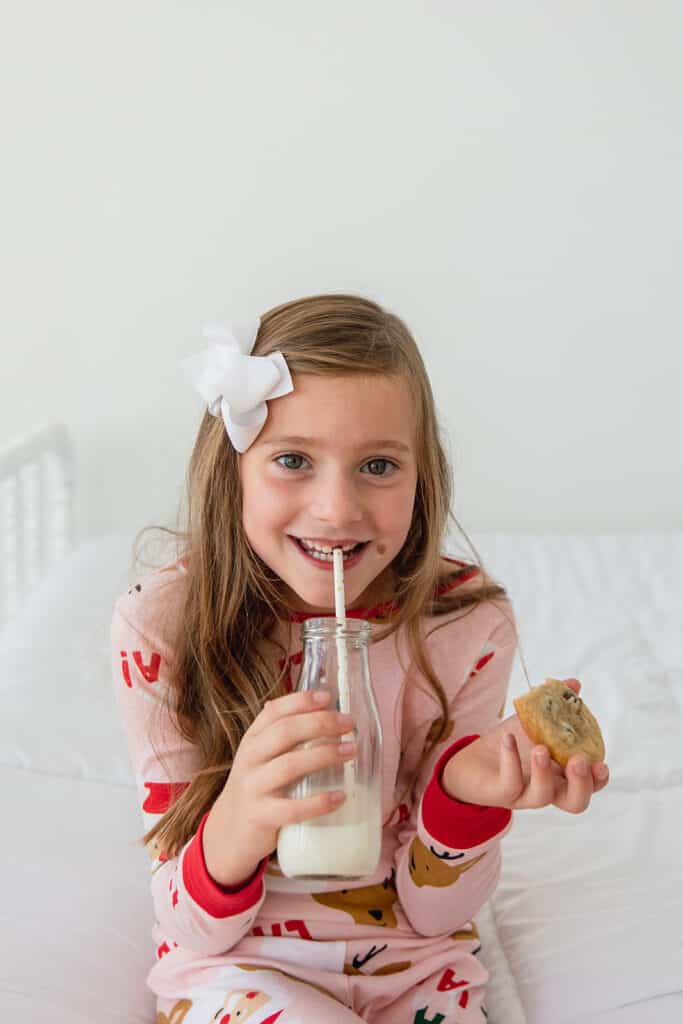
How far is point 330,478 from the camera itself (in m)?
0.92

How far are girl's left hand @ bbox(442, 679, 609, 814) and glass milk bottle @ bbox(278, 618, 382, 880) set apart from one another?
0.10m

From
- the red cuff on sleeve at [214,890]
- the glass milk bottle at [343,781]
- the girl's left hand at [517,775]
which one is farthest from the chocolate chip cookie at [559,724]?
the red cuff on sleeve at [214,890]

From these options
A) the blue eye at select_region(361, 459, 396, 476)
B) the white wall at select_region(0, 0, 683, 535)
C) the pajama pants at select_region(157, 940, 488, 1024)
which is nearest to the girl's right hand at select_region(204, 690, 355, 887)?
the pajama pants at select_region(157, 940, 488, 1024)

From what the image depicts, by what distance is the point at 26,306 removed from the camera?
235cm

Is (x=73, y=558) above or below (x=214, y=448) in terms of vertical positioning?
below

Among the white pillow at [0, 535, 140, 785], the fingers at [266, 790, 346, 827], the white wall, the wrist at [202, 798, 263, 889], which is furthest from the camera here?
the white wall

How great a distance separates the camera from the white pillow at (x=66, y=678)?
140 cm

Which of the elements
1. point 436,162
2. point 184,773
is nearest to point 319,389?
point 184,773

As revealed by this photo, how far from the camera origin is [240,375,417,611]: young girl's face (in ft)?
3.03

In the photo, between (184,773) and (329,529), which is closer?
(329,529)

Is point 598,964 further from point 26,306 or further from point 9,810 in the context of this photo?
point 26,306

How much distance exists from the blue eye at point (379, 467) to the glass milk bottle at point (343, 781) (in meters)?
0.18

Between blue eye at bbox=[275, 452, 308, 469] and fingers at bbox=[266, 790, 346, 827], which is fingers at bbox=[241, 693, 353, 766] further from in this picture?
blue eye at bbox=[275, 452, 308, 469]

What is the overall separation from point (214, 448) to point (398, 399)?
0.53 ft
